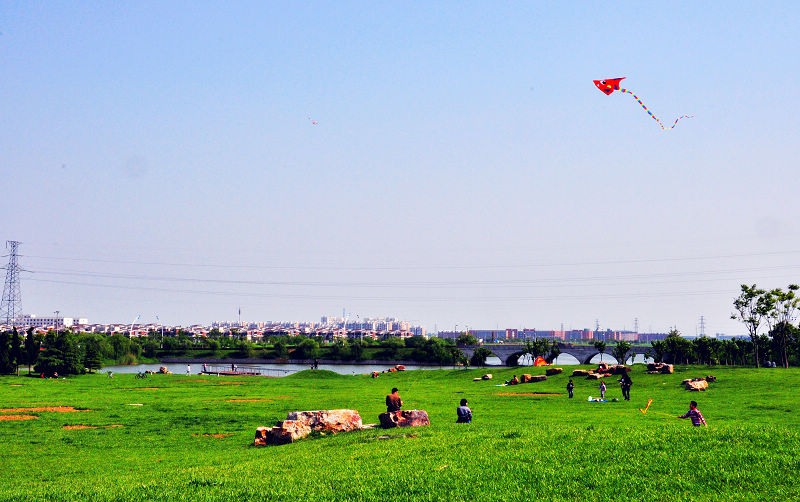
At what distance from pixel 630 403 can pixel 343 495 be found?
3640 centimetres

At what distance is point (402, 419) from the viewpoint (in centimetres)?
3372

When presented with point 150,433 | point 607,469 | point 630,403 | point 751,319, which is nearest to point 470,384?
point 630,403

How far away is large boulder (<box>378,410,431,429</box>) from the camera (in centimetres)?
3359

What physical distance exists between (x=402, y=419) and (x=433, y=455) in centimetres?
1030

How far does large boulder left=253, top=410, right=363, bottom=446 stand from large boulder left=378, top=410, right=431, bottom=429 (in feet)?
5.36

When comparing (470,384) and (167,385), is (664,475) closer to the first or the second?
(470,384)

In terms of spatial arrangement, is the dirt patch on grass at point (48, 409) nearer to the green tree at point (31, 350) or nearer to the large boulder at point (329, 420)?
the large boulder at point (329, 420)

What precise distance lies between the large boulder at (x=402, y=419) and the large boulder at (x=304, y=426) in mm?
1632

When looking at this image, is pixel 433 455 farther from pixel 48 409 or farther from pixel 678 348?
pixel 678 348

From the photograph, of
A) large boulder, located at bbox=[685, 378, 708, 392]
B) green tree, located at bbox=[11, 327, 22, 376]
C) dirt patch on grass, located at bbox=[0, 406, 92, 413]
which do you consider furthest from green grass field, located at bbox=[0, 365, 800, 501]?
green tree, located at bbox=[11, 327, 22, 376]

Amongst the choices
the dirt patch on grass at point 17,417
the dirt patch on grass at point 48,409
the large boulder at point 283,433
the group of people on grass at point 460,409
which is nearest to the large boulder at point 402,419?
the group of people on grass at point 460,409

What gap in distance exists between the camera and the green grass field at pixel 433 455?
60.8ft

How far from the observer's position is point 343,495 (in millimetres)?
18891

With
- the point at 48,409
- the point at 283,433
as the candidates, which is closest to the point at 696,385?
the point at 283,433
